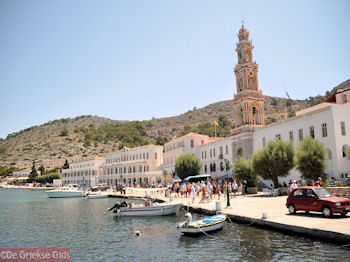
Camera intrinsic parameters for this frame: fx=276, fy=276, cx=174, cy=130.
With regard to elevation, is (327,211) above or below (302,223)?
above

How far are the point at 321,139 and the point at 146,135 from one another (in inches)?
4146

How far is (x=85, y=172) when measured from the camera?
85.2m

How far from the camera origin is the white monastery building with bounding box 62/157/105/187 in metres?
81.3

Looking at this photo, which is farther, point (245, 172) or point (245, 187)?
point (245, 172)

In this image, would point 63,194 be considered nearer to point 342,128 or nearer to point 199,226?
point 199,226

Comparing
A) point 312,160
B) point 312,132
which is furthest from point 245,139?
point 312,160

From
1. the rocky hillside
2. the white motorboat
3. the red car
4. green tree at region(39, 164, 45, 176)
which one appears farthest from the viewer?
the rocky hillside

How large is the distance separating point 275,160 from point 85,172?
70510mm

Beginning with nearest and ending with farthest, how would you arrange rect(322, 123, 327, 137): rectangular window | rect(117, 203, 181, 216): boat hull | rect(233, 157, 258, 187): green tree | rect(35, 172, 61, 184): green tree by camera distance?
rect(117, 203, 181, 216): boat hull
rect(322, 123, 327, 137): rectangular window
rect(233, 157, 258, 187): green tree
rect(35, 172, 61, 184): green tree

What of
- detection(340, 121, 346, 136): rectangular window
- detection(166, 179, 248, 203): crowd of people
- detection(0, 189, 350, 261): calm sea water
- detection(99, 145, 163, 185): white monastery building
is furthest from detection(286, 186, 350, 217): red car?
detection(99, 145, 163, 185): white monastery building

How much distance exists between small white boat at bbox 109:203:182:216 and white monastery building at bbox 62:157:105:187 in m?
58.1

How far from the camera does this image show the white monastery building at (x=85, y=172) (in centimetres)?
8126

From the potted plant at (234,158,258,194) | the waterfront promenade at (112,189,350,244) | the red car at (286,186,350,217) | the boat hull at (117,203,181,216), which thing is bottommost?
the boat hull at (117,203,181,216)

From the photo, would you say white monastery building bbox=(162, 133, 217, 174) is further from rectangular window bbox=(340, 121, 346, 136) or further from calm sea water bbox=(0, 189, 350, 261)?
calm sea water bbox=(0, 189, 350, 261)
